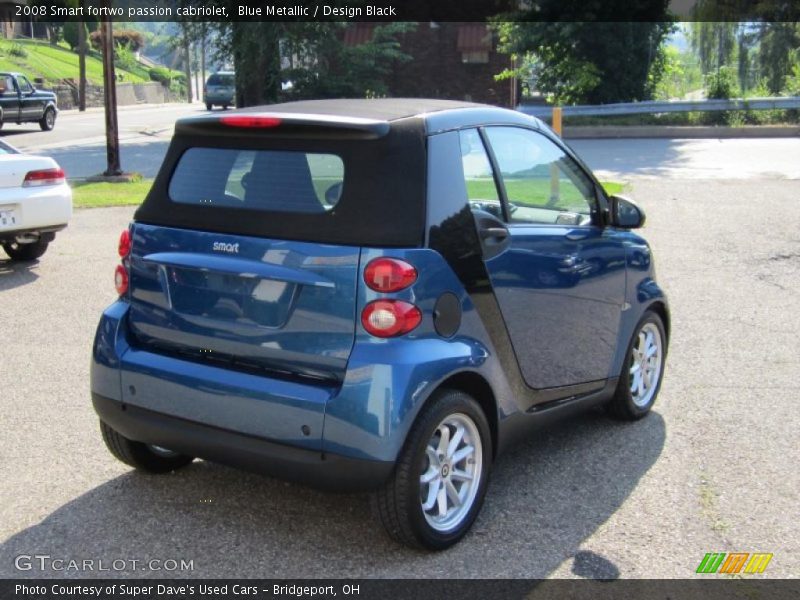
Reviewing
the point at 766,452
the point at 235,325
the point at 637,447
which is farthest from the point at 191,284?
the point at 766,452

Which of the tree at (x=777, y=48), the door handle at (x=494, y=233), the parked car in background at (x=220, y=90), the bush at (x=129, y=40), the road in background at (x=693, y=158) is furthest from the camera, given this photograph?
the bush at (x=129, y=40)

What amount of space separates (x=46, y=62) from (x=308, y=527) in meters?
67.4

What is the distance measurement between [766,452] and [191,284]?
123 inches

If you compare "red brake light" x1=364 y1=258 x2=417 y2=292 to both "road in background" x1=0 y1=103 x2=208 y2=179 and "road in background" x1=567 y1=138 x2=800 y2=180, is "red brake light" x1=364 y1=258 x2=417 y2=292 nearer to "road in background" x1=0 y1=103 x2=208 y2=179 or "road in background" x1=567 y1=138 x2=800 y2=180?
"road in background" x1=567 y1=138 x2=800 y2=180

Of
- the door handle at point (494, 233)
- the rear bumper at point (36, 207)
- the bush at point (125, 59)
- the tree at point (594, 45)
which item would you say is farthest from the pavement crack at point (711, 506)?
the bush at point (125, 59)

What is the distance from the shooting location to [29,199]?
957cm

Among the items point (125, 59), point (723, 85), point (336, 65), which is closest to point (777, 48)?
point (723, 85)

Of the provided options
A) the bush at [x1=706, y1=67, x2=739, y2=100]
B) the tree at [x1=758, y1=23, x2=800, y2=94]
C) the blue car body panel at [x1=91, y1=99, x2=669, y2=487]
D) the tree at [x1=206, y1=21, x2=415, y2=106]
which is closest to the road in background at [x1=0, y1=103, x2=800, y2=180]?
the tree at [x1=206, y1=21, x2=415, y2=106]

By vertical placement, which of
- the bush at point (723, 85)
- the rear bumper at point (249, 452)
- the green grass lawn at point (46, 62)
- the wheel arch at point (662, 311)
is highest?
the green grass lawn at point (46, 62)

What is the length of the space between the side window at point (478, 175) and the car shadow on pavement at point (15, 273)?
20.1ft

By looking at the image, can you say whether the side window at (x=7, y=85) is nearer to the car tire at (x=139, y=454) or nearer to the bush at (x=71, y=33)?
the car tire at (x=139, y=454)

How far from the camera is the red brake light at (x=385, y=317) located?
3.73 meters

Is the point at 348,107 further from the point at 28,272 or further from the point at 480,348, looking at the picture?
the point at 28,272

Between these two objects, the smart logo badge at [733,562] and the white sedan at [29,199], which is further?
the white sedan at [29,199]
